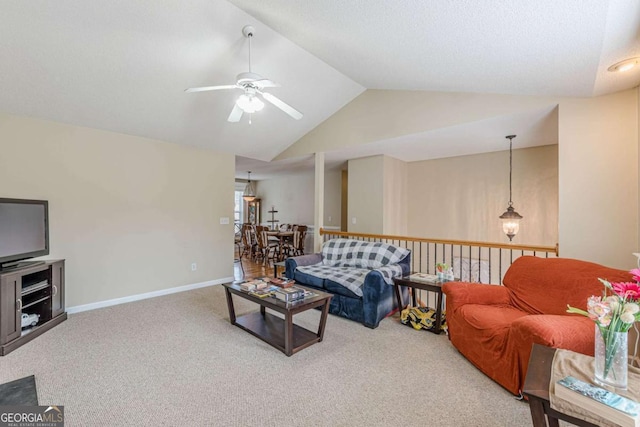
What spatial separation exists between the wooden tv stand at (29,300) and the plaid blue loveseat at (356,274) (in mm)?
2741

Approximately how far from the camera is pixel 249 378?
2270 mm

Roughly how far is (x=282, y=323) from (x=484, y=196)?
169 inches

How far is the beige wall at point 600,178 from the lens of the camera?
2648 mm

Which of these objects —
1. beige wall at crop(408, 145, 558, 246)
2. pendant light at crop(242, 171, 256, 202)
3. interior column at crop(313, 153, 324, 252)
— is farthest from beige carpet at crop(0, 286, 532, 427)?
pendant light at crop(242, 171, 256, 202)

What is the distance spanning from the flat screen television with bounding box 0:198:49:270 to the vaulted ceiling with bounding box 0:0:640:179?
1.17 m

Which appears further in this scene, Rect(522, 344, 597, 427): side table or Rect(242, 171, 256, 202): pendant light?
Rect(242, 171, 256, 202): pendant light

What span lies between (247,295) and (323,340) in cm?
90

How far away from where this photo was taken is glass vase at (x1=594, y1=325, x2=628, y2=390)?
1.30 m

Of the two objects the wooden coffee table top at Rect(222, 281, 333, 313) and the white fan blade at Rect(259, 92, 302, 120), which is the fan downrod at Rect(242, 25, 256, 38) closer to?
the white fan blade at Rect(259, 92, 302, 120)

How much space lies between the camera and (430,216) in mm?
5945

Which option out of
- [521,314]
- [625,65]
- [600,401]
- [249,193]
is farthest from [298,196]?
[600,401]

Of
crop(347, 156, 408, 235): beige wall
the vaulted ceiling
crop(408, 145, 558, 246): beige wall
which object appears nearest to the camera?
the vaulted ceiling

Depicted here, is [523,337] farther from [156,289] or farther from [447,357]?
[156,289]

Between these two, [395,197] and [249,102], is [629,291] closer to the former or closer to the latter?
[249,102]
